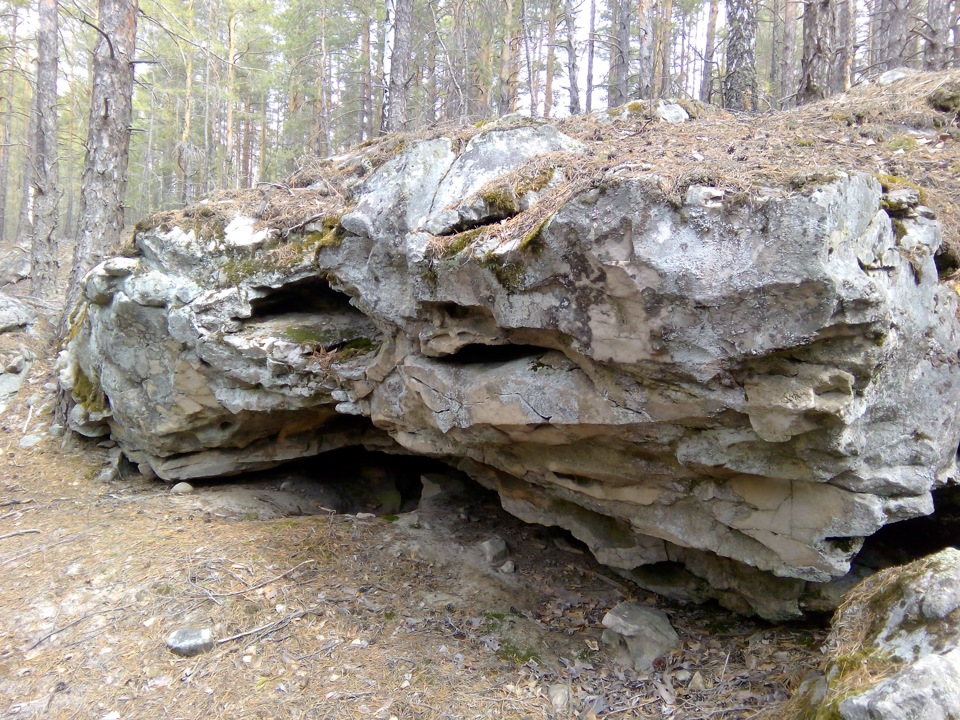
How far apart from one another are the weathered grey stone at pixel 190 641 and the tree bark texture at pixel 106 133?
639cm

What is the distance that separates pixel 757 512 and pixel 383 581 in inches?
119

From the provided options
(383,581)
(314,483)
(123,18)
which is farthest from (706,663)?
(123,18)

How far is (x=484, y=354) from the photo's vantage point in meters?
4.82

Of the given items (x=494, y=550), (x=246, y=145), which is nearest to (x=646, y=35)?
(x=494, y=550)

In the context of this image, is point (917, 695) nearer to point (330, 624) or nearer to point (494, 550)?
point (494, 550)

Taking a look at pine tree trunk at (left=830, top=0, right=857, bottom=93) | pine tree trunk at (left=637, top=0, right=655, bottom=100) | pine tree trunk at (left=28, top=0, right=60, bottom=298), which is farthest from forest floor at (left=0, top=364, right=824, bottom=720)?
pine tree trunk at (left=830, top=0, right=857, bottom=93)

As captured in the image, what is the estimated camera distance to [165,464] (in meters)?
6.57

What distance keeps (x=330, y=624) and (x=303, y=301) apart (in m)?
3.20

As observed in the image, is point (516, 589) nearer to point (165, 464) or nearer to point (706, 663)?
point (706, 663)

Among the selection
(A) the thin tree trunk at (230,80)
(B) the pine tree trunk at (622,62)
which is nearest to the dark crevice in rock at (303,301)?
(B) the pine tree trunk at (622,62)

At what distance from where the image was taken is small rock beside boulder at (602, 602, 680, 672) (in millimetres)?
4312

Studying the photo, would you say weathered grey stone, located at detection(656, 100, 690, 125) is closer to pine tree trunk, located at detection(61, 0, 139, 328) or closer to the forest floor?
the forest floor

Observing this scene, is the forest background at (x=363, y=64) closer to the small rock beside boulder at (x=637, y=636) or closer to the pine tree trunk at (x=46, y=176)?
the pine tree trunk at (x=46, y=176)

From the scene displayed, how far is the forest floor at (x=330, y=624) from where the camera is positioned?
12.9 feet
